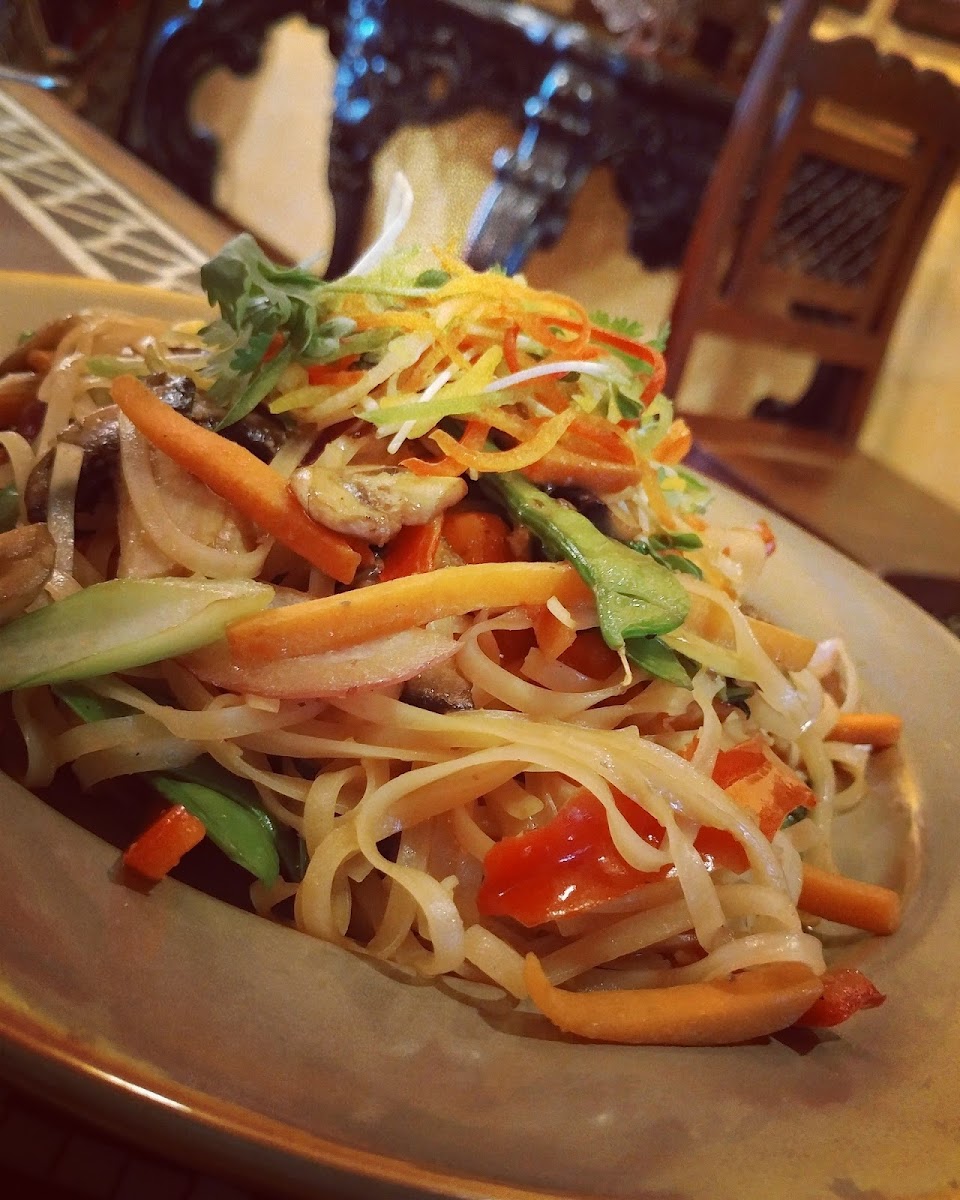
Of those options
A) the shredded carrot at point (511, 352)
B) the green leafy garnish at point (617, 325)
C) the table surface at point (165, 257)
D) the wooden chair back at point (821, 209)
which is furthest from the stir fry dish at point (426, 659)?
the wooden chair back at point (821, 209)

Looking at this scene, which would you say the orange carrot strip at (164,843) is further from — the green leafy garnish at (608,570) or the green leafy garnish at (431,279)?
the green leafy garnish at (431,279)

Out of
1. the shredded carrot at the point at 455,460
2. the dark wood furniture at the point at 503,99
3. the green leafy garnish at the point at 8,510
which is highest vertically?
the dark wood furniture at the point at 503,99

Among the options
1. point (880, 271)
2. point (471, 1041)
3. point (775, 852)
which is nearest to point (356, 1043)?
point (471, 1041)

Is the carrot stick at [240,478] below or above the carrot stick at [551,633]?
above

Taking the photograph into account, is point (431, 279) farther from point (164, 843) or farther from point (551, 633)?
point (164, 843)

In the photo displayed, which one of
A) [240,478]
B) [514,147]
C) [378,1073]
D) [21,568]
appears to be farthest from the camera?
[514,147]

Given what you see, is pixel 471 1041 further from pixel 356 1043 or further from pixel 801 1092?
pixel 801 1092

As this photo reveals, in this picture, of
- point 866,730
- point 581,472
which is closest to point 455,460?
point 581,472

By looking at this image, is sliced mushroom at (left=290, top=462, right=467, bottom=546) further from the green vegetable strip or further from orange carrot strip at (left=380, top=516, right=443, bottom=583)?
the green vegetable strip
